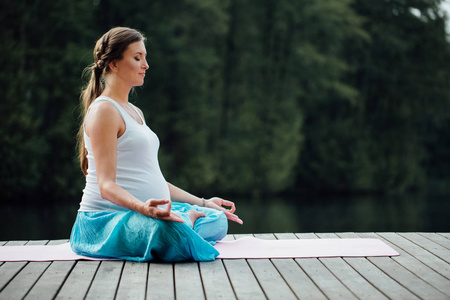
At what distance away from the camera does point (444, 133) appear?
21719 mm

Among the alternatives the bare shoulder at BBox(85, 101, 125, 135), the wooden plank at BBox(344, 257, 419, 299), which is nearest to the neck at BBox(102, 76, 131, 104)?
the bare shoulder at BBox(85, 101, 125, 135)

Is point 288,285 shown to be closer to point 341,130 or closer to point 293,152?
point 293,152

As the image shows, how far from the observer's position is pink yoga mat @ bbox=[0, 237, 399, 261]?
9.30ft

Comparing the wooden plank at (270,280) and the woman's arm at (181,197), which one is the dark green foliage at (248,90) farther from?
the wooden plank at (270,280)

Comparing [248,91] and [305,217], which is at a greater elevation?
[248,91]

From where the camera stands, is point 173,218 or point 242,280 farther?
point 173,218

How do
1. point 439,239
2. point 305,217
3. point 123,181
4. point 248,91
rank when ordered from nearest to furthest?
1. point 123,181
2. point 439,239
3. point 305,217
4. point 248,91

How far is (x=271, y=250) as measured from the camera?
9.74ft

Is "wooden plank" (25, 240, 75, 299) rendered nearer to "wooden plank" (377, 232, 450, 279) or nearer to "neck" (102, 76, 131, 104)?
"neck" (102, 76, 131, 104)

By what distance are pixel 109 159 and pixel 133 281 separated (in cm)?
57

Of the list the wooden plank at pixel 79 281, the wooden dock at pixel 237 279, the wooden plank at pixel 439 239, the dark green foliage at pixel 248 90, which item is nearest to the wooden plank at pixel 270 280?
the wooden dock at pixel 237 279

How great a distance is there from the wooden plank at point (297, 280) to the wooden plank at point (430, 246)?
2.62 feet

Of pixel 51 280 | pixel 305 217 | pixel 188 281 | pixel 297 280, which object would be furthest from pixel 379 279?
pixel 305 217

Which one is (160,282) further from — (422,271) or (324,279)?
(422,271)
